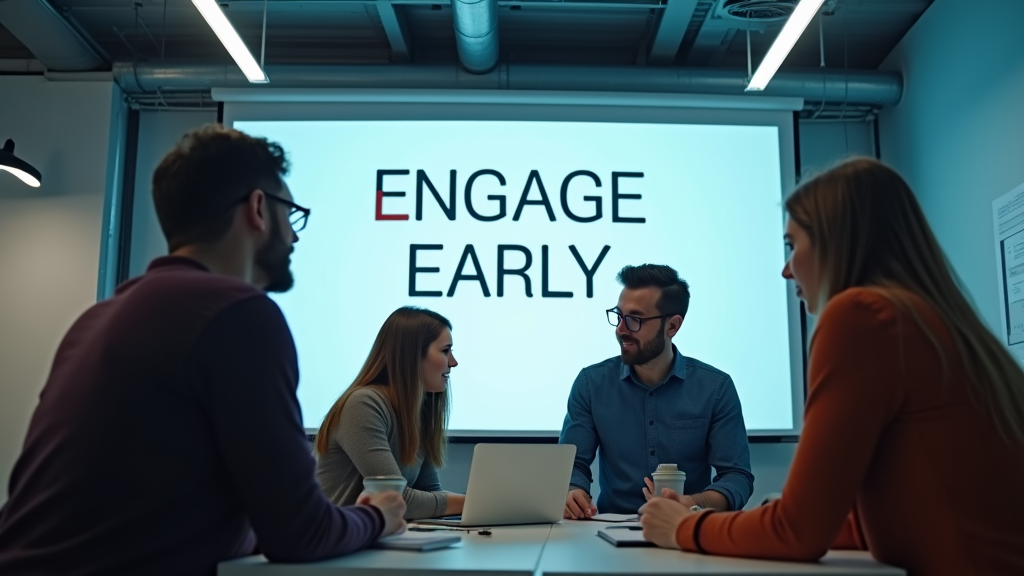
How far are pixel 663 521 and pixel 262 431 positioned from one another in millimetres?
716

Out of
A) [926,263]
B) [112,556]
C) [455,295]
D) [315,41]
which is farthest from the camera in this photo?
[315,41]

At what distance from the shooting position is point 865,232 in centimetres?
146

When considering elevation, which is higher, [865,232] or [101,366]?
[865,232]

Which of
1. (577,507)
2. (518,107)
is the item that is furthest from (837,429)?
(518,107)

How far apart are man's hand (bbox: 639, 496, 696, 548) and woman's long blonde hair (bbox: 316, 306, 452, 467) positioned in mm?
1319

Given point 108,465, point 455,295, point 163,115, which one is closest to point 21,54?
point 163,115

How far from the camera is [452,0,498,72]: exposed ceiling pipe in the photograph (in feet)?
14.0

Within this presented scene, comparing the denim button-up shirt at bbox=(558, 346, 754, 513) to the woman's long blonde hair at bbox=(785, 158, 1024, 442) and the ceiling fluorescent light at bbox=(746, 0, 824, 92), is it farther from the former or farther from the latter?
the woman's long blonde hair at bbox=(785, 158, 1024, 442)

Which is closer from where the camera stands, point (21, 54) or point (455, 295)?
point (455, 295)

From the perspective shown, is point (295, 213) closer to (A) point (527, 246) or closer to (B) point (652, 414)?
(B) point (652, 414)

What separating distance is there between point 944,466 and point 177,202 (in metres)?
Answer: 1.29

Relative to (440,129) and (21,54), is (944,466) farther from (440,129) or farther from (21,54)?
(21,54)

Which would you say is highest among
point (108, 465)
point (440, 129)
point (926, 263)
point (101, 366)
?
point (440, 129)

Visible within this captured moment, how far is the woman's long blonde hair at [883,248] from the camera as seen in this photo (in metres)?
1.39
